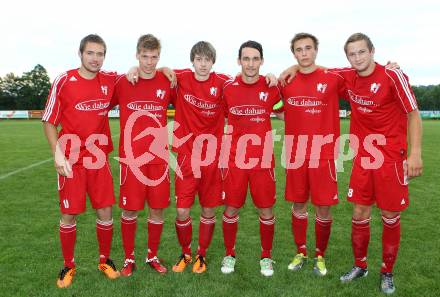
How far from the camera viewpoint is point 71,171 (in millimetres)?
4309

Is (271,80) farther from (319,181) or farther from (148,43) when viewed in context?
(148,43)

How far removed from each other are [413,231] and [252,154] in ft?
9.92

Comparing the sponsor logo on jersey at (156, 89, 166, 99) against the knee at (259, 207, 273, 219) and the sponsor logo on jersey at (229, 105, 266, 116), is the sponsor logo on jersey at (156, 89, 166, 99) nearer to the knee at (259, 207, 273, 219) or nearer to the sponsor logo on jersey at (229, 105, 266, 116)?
the sponsor logo on jersey at (229, 105, 266, 116)

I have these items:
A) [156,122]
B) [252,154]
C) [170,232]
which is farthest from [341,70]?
[170,232]

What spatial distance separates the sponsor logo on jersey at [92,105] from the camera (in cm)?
433

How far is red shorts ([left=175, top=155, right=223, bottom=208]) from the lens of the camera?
467 centimetres

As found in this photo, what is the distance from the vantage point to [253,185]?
4645 millimetres

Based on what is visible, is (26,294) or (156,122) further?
(156,122)

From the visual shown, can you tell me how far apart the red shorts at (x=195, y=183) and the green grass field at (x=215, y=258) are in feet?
2.50

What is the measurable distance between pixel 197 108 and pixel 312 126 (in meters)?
1.20

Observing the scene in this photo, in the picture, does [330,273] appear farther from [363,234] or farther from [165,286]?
[165,286]

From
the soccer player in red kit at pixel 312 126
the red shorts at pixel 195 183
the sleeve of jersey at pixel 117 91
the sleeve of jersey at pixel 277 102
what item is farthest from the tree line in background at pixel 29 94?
the soccer player in red kit at pixel 312 126

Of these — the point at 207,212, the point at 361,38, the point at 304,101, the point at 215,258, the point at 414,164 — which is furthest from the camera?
the point at 215,258

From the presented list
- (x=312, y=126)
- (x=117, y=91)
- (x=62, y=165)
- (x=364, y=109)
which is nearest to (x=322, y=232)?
(x=312, y=126)
